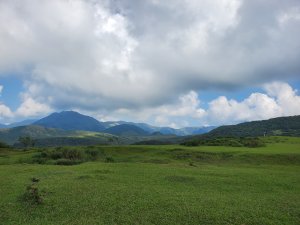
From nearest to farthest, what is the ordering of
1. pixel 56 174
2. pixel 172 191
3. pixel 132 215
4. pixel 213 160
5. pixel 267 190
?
1. pixel 132 215
2. pixel 172 191
3. pixel 267 190
4. pixel 56 174
5. pixel 213 160

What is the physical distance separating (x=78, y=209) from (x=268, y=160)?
5141cm

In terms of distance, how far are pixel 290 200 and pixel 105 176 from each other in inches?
809

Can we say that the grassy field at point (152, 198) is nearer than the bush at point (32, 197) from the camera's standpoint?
Yes

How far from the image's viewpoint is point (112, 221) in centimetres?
2091

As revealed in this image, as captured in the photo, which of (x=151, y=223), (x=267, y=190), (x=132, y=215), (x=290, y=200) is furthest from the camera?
(x=267, y=190)

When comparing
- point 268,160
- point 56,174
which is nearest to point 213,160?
point 268,160

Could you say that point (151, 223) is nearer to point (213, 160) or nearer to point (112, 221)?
point (112, 221)

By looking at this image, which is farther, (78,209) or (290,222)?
(78,209)

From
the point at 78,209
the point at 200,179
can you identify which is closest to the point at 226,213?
the point at 78,209

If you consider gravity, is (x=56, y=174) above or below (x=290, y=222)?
above

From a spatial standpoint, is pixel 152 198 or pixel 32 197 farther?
pixel 152 198

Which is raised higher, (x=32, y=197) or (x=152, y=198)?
(x=32, y=197)

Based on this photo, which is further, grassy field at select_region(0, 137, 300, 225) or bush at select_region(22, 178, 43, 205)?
bush at select_region(22, 178, 43, 205)

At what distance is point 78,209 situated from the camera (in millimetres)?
23438
